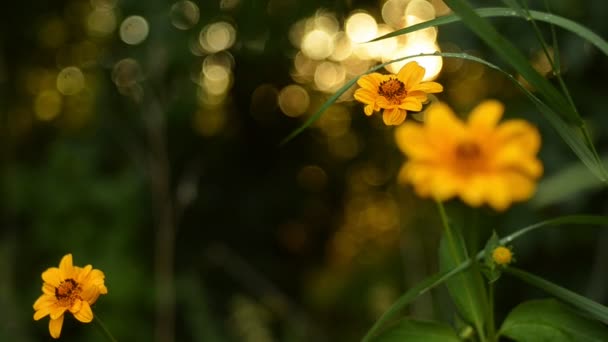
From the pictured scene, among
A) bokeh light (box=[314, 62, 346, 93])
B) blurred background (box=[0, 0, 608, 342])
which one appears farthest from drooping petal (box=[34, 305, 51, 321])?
bokeh light (box=[314, 62, 346, 93])

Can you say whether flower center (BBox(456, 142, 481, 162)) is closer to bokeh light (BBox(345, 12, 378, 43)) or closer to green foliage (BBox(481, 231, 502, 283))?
green foliage (BBox(481, 231, 502, 283))

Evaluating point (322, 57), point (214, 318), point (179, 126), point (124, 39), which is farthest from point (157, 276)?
point (322, 57)

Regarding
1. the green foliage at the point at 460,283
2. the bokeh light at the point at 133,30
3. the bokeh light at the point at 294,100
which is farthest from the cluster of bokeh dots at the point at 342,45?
the green foliage at the point at 460,283

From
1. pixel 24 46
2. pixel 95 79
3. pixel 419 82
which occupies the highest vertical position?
pixel 24 46

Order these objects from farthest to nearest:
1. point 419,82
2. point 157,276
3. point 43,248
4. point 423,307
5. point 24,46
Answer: point 24,46, point 43,248, point 157,276, point 423,307, point 419,82

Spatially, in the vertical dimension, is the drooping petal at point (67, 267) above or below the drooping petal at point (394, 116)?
above

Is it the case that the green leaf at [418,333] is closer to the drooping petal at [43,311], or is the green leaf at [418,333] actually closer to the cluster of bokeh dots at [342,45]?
the drooping petal at [43,311]

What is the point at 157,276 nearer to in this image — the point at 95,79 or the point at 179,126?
the point at 179,126
